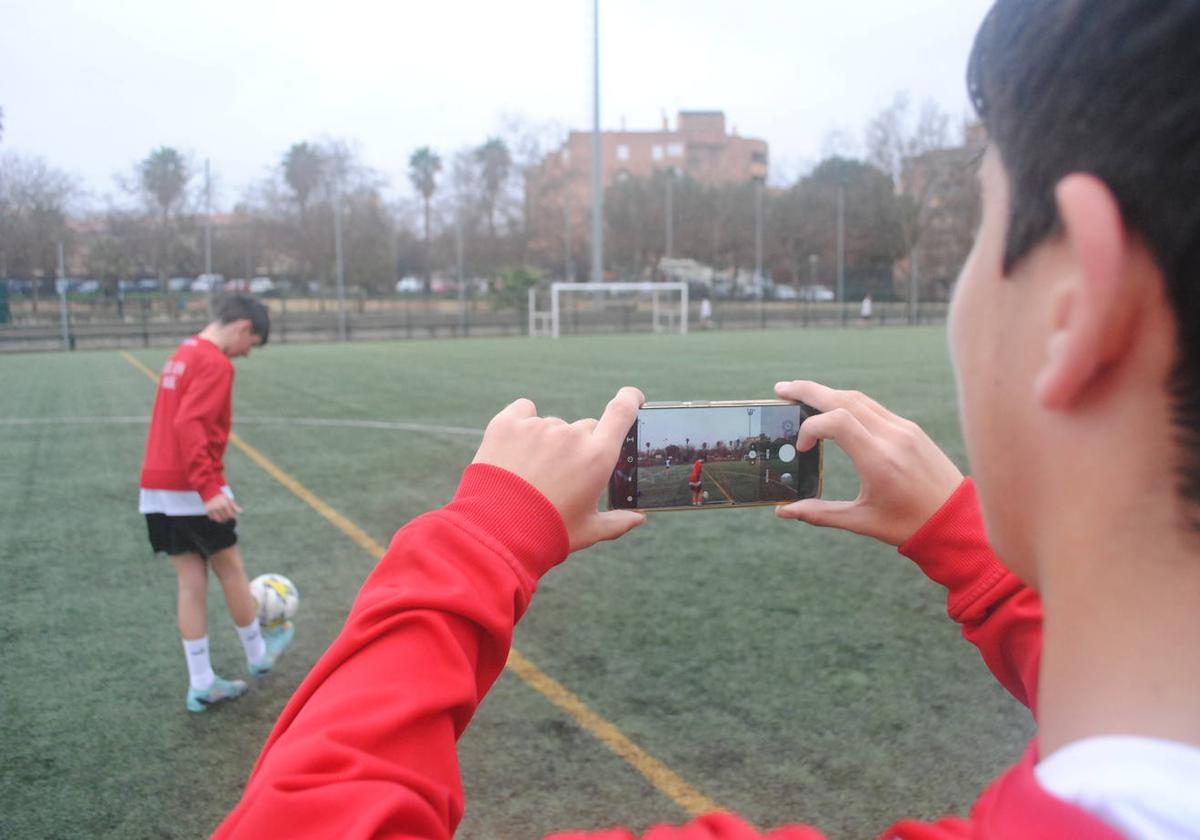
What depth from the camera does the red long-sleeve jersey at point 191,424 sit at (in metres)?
4.42

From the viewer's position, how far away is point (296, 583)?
586 cm

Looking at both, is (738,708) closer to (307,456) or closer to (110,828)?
(110,828)

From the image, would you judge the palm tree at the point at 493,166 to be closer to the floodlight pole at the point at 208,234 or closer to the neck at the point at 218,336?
the floodlight pole at the point at 208,234

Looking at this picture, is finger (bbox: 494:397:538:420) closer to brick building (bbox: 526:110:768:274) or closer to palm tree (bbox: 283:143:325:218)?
palm tree (bbox: 283:143:325:218)

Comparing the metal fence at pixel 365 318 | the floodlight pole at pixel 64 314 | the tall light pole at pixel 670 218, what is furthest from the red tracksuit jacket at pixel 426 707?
the tall light pole at pixel 670 218

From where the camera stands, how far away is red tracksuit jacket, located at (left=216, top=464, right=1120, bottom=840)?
722 millimetres

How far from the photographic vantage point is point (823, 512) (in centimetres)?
121

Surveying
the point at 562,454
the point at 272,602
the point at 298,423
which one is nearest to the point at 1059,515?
the point at 562,454

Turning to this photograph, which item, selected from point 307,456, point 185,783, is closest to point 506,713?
point 185,783

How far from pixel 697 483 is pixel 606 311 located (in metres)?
39.1

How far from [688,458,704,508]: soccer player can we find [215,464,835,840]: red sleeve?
359mm

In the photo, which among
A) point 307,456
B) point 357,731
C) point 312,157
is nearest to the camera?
point 357,731

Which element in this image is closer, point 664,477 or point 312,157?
point 664,477

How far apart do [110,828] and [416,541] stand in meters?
2.94
